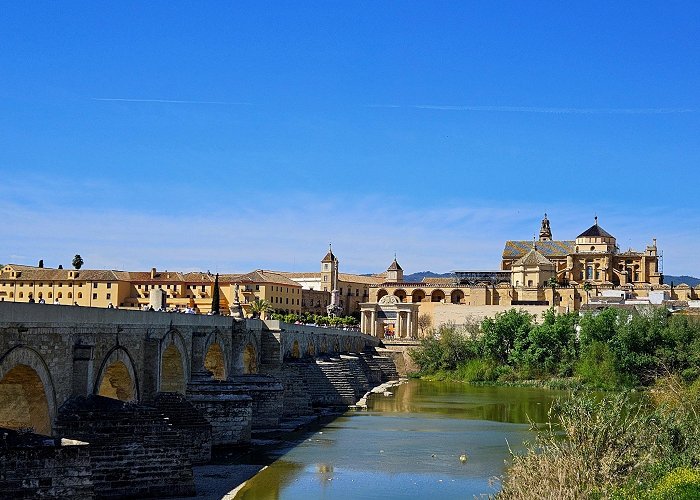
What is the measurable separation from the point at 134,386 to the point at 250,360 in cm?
1555

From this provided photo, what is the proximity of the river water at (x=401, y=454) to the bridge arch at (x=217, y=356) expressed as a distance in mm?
3905

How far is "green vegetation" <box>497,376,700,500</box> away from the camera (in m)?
16.7

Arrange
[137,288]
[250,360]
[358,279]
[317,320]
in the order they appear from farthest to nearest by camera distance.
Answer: [358,279] < [137,288] < [317,320] < [250,360]

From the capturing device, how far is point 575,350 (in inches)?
2692

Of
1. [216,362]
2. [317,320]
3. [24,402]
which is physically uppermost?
[317,320]

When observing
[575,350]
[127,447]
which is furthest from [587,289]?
[127,447]

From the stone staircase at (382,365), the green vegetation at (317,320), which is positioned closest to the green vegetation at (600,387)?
the stone staircase at (382,365)

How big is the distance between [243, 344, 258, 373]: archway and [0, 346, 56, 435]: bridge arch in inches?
800

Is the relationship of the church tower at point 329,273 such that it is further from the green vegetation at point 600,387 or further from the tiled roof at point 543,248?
the green vegetation at point 600,387

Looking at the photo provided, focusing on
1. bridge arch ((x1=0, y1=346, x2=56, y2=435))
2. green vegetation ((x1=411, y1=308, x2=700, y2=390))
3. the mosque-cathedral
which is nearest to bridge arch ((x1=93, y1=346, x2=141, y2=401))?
bridge arch ((x1=0, y1=346, x2=56, y2=435))

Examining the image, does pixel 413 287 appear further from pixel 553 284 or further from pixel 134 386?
pixel 134 386

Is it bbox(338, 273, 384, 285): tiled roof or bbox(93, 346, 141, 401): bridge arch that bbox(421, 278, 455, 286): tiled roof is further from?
bbox(93, 346, 141, 401): bridge arch

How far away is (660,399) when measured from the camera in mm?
34969

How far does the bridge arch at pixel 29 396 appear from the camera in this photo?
19188 mm
